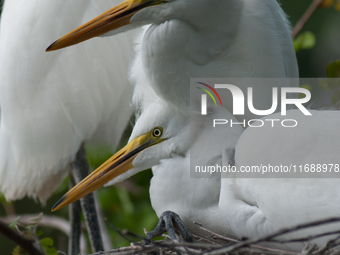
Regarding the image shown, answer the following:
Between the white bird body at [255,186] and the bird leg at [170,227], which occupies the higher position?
the white bird body at [255,186]

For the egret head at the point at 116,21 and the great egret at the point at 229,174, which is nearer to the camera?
the great egret at the point at 229,174

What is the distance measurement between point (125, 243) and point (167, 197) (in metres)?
0.96

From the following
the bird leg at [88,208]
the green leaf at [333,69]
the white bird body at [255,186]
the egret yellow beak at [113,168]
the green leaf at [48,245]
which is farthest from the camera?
the bird leg at [88,208]

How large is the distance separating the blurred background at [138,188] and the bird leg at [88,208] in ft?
0.22

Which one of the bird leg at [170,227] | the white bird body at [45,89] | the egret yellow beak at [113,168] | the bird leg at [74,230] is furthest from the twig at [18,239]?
the bird leg at [74,230]

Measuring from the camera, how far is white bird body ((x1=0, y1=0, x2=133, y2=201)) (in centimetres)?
210

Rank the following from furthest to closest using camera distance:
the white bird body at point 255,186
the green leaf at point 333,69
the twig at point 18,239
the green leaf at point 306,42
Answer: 1. the green leaf at point 306,42
2. the green leaf at point 333,69
3. the white bird body at point 255,186
4. the twig at point 18,239

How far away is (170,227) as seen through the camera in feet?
4.77

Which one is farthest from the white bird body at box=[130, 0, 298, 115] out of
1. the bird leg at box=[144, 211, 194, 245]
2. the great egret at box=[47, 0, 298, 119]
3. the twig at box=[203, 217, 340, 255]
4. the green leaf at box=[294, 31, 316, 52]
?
the twig at box=[203, 217, 340, 255]

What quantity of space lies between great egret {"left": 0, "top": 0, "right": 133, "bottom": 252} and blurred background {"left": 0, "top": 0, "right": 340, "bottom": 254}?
246mm

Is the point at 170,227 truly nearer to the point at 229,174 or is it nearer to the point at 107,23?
the point at 229,174

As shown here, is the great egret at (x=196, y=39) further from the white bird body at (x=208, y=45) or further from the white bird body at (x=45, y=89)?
the white bird body at (x=45, y=89)

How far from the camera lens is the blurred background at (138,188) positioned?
2.59m

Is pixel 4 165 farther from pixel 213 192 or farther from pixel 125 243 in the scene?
pixel 213 192
